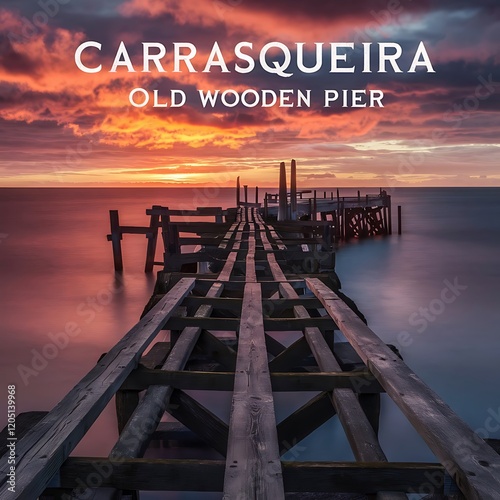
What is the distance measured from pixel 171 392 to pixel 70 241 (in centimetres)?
3129

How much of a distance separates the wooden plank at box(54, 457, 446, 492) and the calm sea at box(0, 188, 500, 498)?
11.5 feet

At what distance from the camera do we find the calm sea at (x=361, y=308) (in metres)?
6.58

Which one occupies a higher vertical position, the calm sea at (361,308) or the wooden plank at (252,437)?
the wooden plank at (252,437)

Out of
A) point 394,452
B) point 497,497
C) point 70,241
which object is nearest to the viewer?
point 497,497

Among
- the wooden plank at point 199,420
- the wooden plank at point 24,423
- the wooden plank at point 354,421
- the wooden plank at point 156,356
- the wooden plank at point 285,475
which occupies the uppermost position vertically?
the wooden plank at point 285,475

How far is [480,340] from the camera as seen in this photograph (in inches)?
448

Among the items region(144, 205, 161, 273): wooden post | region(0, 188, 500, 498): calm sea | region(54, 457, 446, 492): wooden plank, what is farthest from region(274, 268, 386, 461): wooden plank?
region(144, 205, 161, 273): wooden post

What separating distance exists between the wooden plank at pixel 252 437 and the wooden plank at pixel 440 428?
626 millimetres

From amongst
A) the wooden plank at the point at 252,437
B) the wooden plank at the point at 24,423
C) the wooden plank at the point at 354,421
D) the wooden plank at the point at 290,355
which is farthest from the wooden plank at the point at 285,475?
the wooden plank at the point at 24,423

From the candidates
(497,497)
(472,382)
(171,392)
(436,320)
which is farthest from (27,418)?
(436,320)

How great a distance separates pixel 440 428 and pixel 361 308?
1271 cm

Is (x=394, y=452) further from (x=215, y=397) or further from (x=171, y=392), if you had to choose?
(x=171, y=392)

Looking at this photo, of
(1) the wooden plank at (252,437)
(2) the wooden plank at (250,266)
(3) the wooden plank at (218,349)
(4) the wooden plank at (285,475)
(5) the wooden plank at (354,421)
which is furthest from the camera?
(2) the wooden plank at (250,266)

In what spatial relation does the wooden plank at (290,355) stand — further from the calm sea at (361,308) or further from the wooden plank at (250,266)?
the wooden plank at (250,266)
